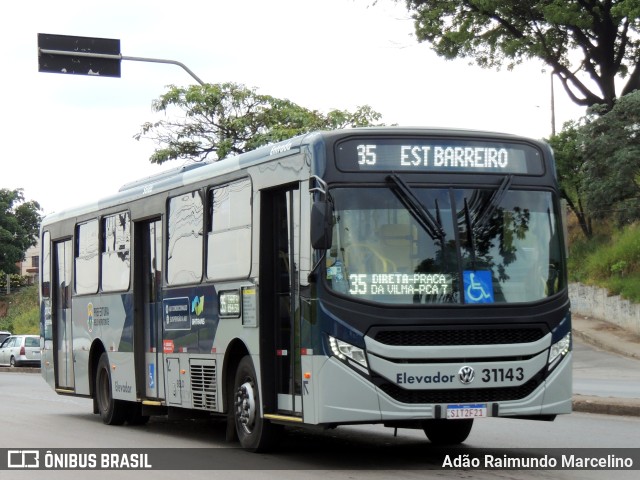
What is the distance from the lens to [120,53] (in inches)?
853

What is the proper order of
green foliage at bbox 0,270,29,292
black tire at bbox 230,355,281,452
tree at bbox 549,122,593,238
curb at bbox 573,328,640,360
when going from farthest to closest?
green foliage at bbox 0,270,29,292 → tree at bbox 549,122,593,238 → curb at bbox 573,328,640,360 → black tire at bbox 230,355,281,452

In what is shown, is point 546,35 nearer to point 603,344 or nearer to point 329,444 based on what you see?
point 603,344

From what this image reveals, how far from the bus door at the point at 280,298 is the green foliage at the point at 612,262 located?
2274cm

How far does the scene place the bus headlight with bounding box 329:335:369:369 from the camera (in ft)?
35.6

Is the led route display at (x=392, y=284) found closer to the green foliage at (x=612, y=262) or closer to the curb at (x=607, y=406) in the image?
the curb at (x=607, y=406)

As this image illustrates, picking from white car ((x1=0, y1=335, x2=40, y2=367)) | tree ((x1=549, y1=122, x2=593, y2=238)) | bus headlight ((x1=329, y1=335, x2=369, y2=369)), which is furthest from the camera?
white car ((x1=0, y1=335, x2=40, y2=367))

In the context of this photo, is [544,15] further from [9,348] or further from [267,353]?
[267,353]

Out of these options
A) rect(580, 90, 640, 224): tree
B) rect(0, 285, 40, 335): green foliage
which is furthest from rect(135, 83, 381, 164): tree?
rect(0, 285, 40, 335): green foliage

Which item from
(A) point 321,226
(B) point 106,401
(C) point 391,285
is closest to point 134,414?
(B) point 106,401

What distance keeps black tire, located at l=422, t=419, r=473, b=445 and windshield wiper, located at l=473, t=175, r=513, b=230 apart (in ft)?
8.93

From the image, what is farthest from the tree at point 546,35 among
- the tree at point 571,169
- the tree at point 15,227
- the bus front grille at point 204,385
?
the tree at point 15,227

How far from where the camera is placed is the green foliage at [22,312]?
6944 cm

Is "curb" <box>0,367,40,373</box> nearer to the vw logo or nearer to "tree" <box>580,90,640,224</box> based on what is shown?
"tree" <box>580,90,640,224</box>

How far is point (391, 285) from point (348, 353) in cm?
73
